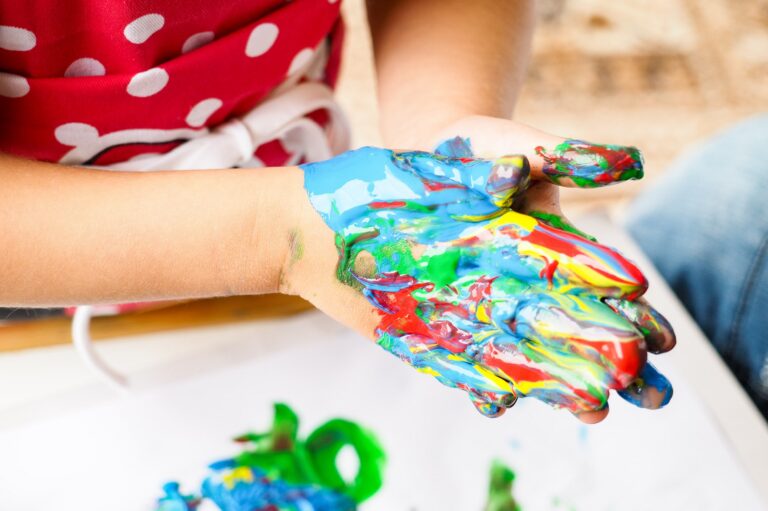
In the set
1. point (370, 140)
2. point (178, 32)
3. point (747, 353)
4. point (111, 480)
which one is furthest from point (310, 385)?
point (370, 140)

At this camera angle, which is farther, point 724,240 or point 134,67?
point 724,240

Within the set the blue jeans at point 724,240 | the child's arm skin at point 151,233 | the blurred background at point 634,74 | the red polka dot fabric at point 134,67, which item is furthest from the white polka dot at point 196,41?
the blurred background at point 634,74

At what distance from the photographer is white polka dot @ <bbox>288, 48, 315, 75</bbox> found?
518 mm

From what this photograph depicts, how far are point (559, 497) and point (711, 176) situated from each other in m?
0.36

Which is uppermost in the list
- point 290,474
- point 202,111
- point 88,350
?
point 202,111

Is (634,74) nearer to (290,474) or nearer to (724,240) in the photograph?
(724,240)

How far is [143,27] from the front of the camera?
43 cm

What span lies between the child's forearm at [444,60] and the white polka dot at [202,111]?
0.43 ft

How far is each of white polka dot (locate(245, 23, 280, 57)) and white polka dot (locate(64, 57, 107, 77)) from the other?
0.09 meters

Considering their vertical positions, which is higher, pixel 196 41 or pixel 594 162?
pixel 196 41

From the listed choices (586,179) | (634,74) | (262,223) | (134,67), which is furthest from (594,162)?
(634,74)

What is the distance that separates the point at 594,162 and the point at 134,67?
28 cm

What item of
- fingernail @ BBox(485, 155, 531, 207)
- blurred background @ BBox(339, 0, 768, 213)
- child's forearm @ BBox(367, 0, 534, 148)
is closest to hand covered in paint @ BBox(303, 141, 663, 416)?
fingernail @ BBox(485, 155, 531, 207)

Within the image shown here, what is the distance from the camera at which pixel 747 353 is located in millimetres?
613
